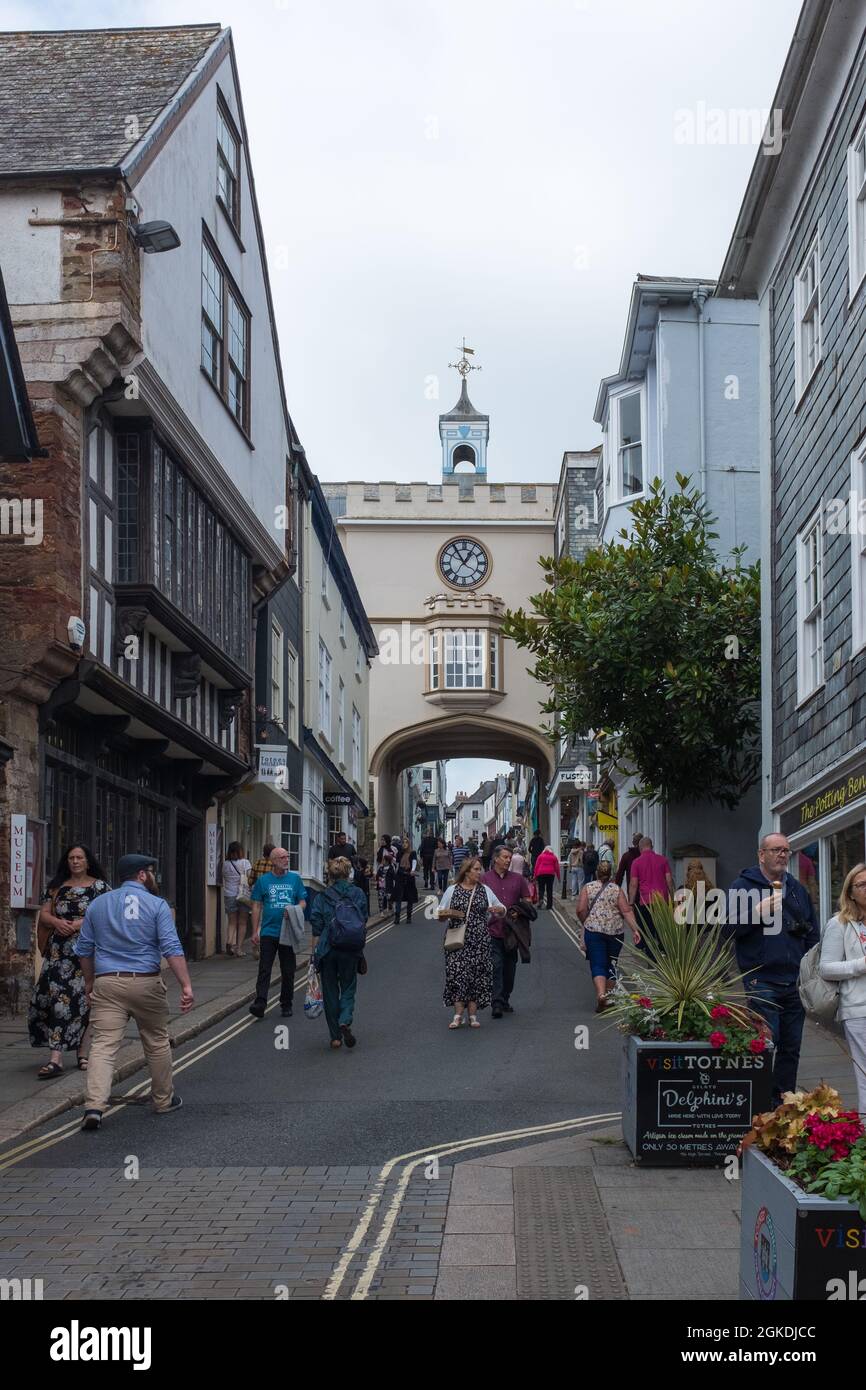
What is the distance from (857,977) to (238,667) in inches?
569

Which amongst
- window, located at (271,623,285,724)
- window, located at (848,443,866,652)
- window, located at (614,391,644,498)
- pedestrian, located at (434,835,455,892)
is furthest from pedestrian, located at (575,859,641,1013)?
pedestrian, located at (434,835,455,892)

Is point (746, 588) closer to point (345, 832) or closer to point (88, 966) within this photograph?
point (88, 966)

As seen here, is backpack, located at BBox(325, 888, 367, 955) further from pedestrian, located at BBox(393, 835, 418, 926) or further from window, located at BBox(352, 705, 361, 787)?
window, located at BBox(352, 705, 361, 787)

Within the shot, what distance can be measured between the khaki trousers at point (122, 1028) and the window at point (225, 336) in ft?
36.5

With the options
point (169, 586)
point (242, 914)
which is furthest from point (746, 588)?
point (242, 914)

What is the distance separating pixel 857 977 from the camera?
8.32 m

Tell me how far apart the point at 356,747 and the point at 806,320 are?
3196cm

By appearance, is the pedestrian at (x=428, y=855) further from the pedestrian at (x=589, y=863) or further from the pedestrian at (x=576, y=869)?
the pedestrian at (x=589, y=863)

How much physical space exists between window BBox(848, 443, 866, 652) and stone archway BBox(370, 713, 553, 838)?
1457 inches

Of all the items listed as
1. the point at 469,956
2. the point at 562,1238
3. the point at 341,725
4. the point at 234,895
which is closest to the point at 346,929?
the point at 469,956

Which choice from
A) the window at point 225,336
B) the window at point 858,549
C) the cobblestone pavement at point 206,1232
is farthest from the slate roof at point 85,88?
the cobblestone pavement at point 206,1232

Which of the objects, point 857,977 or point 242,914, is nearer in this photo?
point 857,977

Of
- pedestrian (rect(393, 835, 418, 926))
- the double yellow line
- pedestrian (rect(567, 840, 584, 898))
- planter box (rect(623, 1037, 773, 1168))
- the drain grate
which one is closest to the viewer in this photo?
the drain grate

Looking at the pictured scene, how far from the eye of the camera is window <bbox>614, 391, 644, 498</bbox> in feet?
96.7
